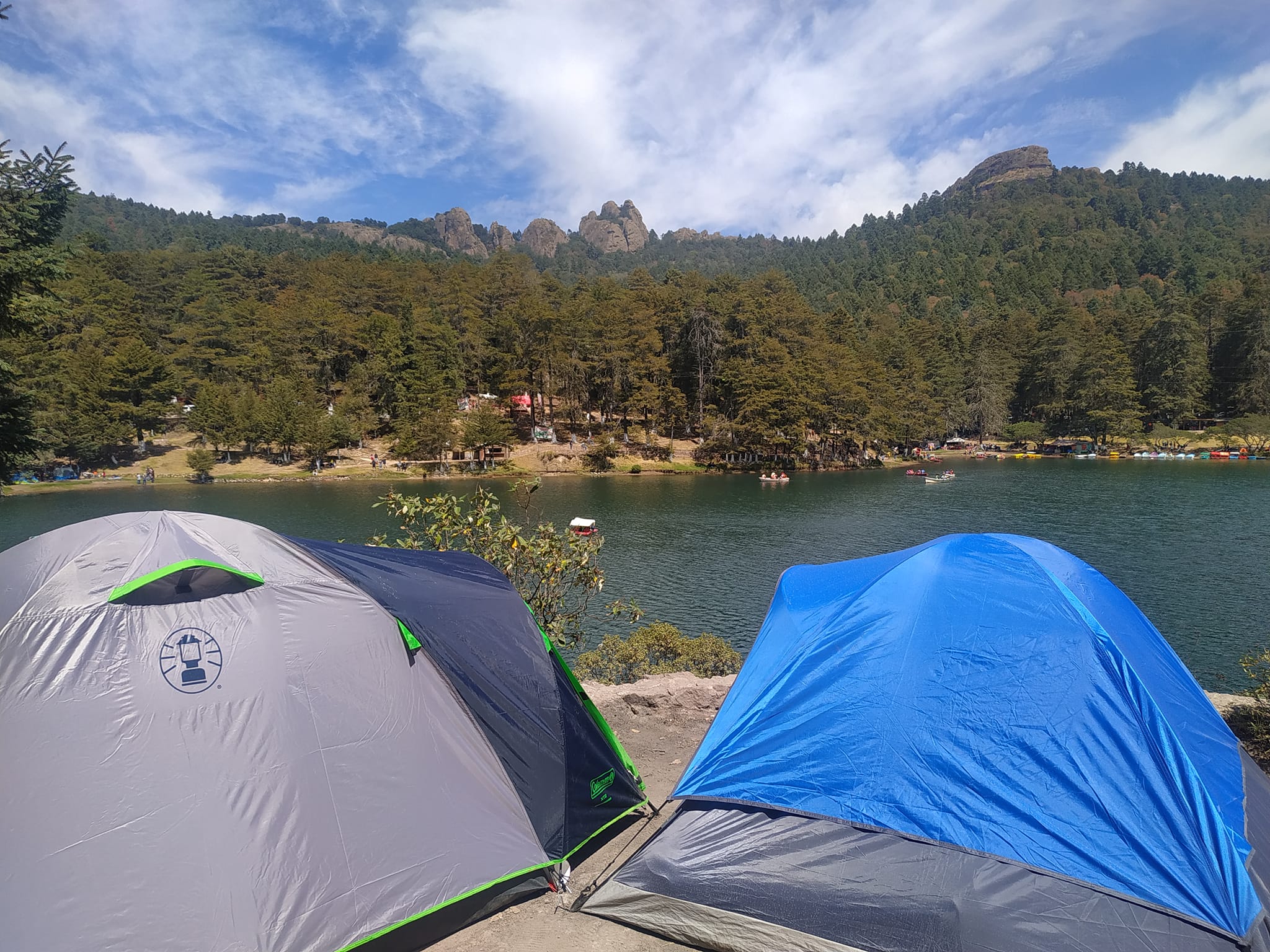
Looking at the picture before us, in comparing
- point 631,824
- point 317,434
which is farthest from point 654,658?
point 317,434

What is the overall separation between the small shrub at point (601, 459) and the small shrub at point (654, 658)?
42.8 m

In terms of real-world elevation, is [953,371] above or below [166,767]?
above

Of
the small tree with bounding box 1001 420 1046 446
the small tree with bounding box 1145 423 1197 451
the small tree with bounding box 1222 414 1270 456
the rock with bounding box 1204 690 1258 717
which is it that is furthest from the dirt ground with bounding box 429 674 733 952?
the small tree with bounding box 1222 414 1270 456

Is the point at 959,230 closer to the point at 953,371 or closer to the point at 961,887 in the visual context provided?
the point at 953,371

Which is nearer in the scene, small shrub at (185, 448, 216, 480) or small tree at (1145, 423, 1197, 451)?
small shrub at (185, 448, 216, 480)

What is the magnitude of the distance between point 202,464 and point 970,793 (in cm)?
5504

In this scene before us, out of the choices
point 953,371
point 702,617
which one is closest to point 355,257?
point 953,371

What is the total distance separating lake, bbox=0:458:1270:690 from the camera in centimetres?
1781

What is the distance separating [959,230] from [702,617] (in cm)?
16040

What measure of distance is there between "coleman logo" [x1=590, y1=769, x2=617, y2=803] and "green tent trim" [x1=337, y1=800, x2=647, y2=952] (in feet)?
0.51

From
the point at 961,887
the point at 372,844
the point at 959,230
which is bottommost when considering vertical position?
the point at 961,887

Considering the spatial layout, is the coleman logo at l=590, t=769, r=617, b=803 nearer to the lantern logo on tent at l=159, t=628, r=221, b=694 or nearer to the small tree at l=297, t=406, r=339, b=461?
the lantern logo on tent at l=159, t=628, r=221, b=694

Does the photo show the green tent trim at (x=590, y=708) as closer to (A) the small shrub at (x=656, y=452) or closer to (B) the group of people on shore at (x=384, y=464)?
(B) the group of people on shore at (x=384, y=464)

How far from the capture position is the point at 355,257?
90125mm
